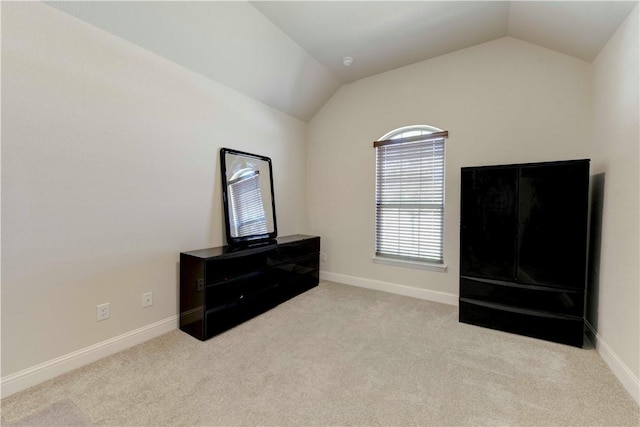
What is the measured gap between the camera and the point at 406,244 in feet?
11.6

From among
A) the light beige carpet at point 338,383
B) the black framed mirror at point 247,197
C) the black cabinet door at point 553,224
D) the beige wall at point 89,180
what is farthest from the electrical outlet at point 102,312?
the black cabinet door at point 553,224

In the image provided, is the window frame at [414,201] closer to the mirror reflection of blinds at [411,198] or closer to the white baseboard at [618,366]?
the mirror reflection of blinds at [411,198]

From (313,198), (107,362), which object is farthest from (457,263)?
(107,362)

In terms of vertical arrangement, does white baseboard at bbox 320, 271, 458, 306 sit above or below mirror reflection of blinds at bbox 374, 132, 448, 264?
below

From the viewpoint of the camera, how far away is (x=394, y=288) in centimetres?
355

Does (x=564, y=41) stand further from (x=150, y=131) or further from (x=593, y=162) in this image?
(x=150, y=131)

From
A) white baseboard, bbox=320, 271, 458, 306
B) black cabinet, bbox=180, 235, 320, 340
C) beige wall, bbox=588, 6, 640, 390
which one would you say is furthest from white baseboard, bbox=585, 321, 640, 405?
black cabinet, bbox=180, 235, 320, 340

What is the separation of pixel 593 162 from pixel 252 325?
11.3 ft

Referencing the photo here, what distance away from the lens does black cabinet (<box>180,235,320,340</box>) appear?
7.68ft

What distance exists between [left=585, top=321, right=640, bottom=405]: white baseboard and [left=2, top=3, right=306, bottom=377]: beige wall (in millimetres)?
3368

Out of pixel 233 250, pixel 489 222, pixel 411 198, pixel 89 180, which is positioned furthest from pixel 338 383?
pixel 411 198

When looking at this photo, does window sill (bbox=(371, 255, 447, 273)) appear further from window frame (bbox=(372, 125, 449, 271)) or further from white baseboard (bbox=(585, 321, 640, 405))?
white baseboard (bbox=(585, 321, 640, 405))

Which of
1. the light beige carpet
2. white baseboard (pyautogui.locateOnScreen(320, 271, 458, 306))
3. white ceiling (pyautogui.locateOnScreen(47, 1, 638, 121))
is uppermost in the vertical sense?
white ceiling (pyautogui.locateOnScreen(47, 1, 638, 121))

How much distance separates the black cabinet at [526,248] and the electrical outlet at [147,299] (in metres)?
2.89
